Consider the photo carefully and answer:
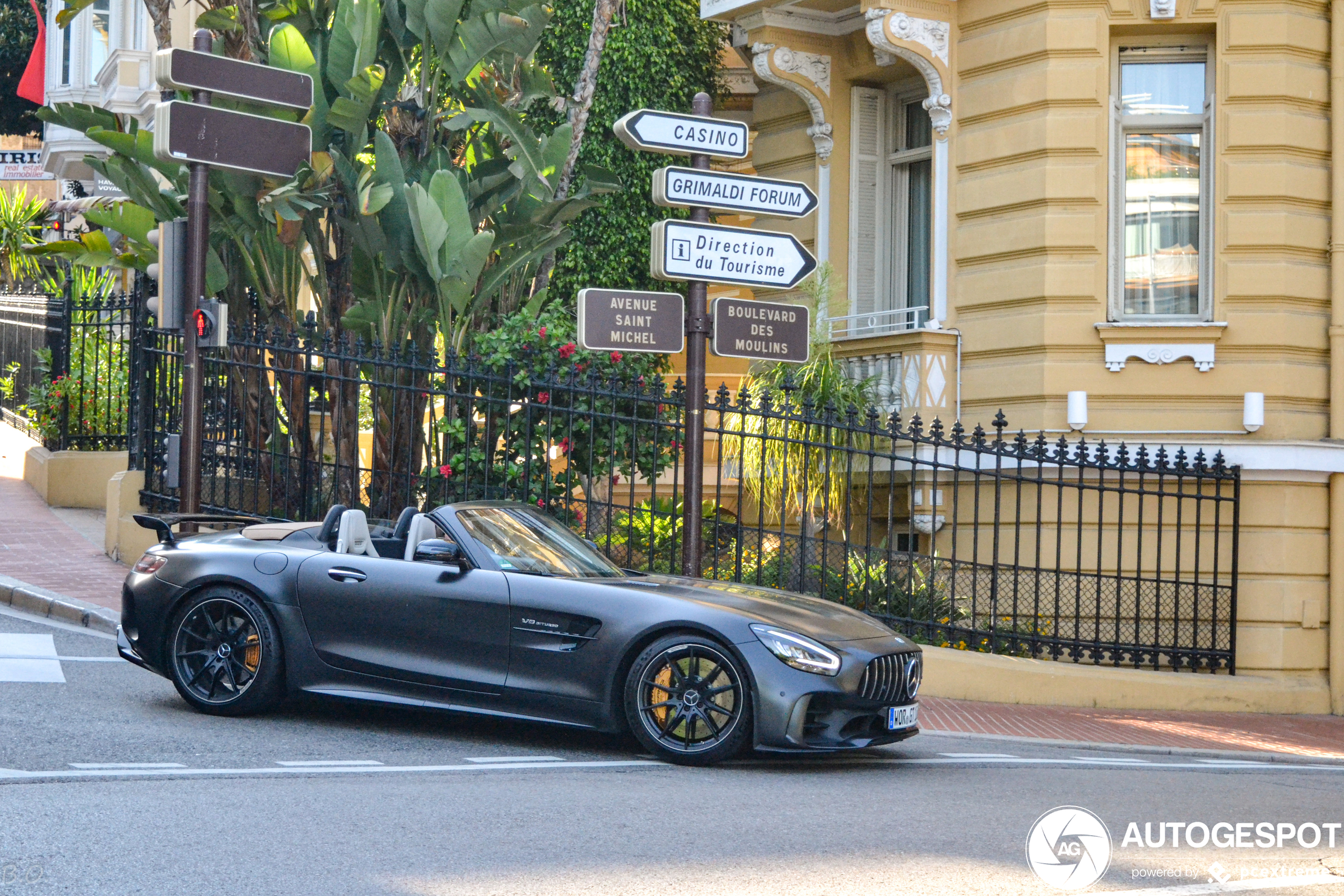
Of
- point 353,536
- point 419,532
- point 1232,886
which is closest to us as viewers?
point 1232,886

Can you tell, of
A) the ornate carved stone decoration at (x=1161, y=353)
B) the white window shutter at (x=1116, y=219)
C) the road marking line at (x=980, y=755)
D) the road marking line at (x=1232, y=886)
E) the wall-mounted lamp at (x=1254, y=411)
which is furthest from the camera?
the white window shutter at (x=1116, y=219)

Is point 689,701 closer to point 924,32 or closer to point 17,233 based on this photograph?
point 924,32

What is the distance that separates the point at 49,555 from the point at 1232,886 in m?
11.0

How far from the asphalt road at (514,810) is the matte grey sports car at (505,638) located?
24 centimetres

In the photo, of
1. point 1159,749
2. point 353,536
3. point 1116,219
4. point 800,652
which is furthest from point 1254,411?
point 353,536

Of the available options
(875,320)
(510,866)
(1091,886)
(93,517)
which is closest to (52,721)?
(510,866)

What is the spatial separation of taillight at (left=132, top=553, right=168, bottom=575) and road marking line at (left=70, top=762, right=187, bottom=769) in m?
1.69

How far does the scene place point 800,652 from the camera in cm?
728

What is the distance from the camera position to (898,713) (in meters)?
7.60

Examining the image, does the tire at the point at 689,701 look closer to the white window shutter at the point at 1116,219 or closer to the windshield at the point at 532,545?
Result: the windshield at the point at 532,545

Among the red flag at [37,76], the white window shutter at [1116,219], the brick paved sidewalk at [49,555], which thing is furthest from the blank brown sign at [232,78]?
the red flag at [37,76]

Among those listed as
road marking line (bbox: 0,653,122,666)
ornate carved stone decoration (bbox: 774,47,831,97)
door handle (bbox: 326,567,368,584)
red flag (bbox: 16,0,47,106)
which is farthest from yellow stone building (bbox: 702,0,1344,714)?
red flag (bbox: 16,0,47,106)

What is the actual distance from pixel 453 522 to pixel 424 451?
6465 mm

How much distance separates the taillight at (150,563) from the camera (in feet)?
26.7
